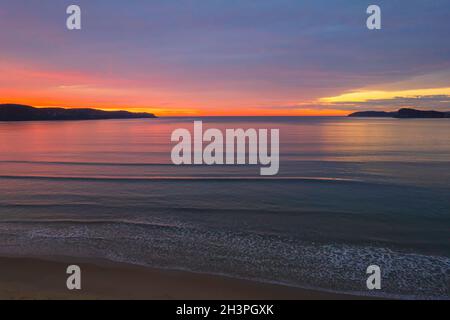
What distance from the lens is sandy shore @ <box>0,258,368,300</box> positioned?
9.05m

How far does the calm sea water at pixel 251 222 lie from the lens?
11039mm

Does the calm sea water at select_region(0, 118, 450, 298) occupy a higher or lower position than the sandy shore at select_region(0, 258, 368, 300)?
higher

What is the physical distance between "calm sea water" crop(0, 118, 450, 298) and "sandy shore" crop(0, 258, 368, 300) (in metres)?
0.58

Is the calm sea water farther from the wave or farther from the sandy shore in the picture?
the sandy shore

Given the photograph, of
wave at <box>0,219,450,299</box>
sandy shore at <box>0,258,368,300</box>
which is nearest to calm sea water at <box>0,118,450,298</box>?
wave at <box>0,219,450,299</box>

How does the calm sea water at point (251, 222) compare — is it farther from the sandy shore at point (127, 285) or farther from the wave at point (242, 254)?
the sandy shore at point (127, 285)

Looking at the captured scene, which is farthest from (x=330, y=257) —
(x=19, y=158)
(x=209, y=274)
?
(x=19, y=158)

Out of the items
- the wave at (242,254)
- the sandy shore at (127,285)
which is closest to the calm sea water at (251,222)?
the wave at (242,254)

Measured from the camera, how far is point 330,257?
11742 millimetres

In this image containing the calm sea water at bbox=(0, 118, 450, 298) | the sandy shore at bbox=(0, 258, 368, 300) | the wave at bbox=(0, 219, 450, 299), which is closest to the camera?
the sandy shore at bbox=(0, 258, 368, 300)

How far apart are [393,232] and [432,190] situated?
28.2 ft
